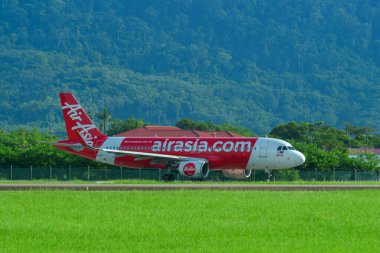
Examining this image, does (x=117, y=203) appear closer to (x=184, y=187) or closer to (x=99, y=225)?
(x=99, y=225)

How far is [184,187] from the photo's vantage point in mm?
52656

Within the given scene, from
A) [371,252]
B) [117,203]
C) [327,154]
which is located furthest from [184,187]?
[327,154]

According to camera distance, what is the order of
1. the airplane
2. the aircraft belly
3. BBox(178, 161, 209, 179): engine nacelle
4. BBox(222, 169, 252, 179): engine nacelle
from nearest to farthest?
BBox(178, 161, 209, 179): engine nacelle → the airplane → BBox(222, 169, 252, 179): engine nacelle → the aircraft belly

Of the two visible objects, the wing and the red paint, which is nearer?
the red paint

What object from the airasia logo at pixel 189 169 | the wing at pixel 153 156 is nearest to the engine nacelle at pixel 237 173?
the wing at pixel 153 156

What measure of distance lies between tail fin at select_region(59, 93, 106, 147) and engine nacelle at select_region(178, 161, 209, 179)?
1035cm

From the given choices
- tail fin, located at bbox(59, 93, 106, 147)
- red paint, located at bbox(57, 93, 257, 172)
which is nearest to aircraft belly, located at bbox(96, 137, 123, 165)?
red paint, located at bbox(57, 93, 257, 172)

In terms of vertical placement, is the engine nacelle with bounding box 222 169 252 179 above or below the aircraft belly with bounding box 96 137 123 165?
below

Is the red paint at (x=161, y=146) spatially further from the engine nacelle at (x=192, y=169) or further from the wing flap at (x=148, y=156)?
the wing flap at (x=148, y=156)

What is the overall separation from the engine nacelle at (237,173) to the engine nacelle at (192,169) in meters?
→ 3.66

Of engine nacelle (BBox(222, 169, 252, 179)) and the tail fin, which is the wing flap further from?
the tail fin

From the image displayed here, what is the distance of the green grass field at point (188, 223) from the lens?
27.0 meters

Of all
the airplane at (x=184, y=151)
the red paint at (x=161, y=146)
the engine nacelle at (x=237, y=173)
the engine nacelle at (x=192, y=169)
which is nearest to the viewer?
the engine nacelle at (x=192, y=169)

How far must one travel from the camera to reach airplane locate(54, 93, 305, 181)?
232ft
